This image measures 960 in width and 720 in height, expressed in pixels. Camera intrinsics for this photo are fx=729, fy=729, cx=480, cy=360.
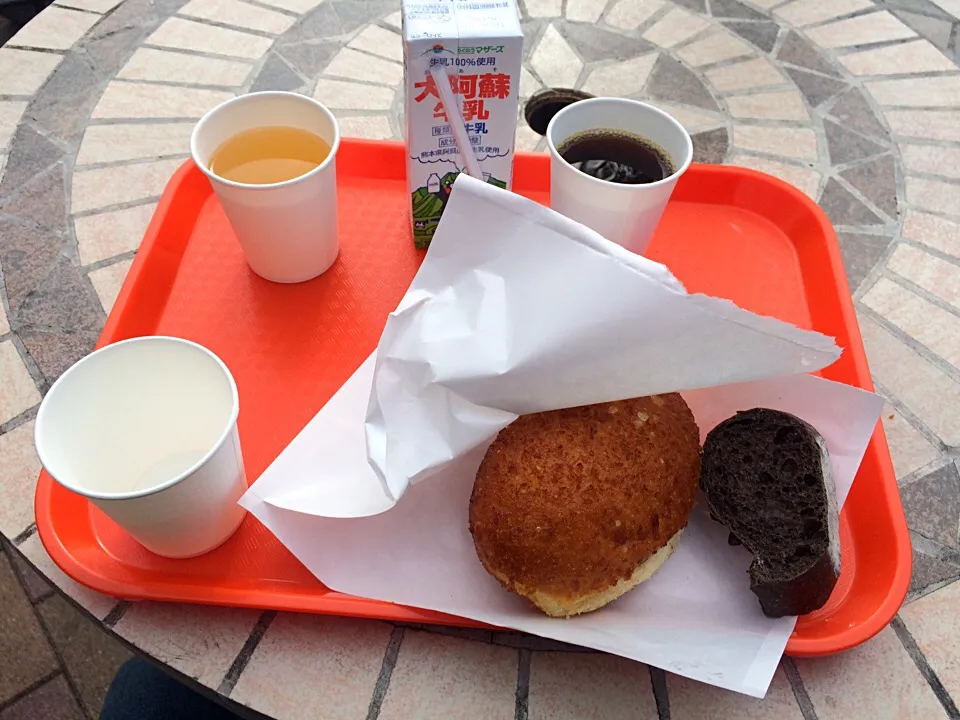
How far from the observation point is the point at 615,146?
2.91 ft

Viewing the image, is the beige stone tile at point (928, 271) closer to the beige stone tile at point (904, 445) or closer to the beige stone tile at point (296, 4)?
the beige stone tile at point (904, 445)

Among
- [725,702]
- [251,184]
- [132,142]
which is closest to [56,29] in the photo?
[132,142]

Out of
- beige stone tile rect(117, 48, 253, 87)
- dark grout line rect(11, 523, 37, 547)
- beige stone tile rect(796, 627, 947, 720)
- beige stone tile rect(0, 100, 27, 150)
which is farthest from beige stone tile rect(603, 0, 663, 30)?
dark grout line rect(11, 523, 37, 547)

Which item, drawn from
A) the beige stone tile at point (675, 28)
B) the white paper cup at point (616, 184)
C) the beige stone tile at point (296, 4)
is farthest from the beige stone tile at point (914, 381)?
the beige stone tile at point (296, 4)

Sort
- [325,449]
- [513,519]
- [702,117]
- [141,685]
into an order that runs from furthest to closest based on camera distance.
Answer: [702,117] < [141,685] < [325,449] < [513,519]

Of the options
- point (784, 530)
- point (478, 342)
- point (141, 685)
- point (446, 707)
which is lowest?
point (141, 685)

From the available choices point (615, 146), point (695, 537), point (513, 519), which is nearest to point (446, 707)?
point (513, 519)

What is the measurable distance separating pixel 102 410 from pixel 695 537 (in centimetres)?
58

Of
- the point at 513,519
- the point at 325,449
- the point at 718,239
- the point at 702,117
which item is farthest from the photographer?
the point at 702,117

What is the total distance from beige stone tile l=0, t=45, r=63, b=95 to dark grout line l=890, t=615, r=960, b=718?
1382 millimetres

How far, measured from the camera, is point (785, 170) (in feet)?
3.65

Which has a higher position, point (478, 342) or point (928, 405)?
point (478, 342)

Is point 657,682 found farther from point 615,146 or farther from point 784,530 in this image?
point 615,146

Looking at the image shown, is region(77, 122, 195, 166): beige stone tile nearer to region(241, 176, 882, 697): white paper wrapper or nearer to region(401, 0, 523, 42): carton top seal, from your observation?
region(401, 0, 523, 42): carton top seal
